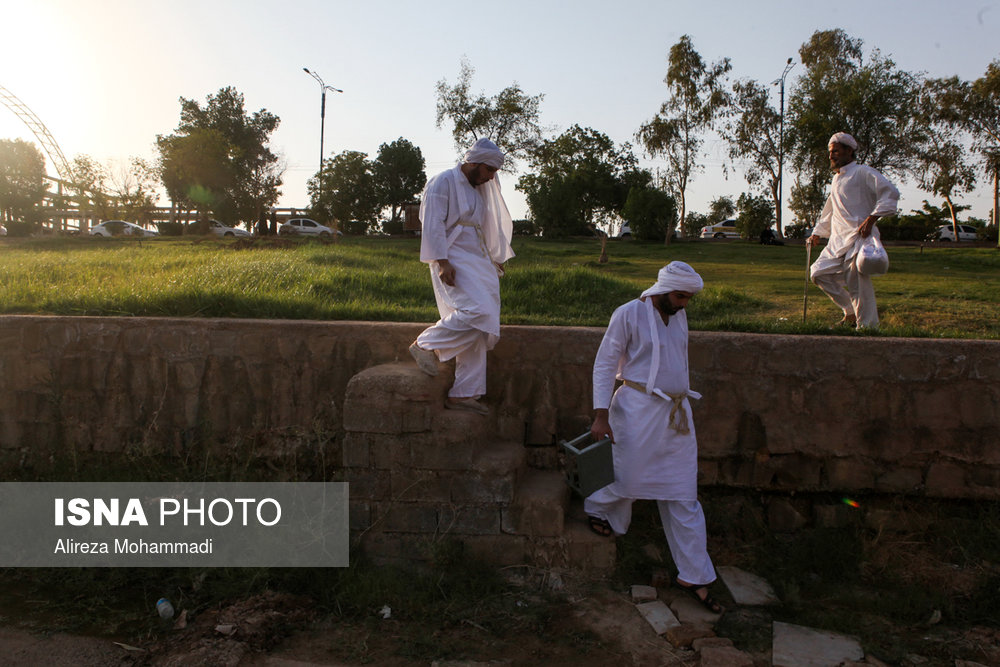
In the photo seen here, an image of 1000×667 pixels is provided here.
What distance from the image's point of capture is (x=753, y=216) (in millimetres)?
27312

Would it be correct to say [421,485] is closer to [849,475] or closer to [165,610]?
[165,610]

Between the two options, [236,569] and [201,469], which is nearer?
[236,569]

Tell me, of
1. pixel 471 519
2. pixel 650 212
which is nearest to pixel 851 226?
pixel 471 519

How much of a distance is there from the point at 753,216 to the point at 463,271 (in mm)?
25104

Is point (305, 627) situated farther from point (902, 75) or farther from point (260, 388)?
point (902, 75)

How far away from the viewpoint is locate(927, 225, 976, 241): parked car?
28680mm

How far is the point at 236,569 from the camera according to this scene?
4.23 metres

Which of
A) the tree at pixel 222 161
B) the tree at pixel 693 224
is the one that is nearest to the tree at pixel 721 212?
the tree at pixel 693 224

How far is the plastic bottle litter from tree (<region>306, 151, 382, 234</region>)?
29.1 m

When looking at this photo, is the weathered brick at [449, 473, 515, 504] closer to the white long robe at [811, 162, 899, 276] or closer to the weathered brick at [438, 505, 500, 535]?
the weathered brick at [438, 505, 500, 535]

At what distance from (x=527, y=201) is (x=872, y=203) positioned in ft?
73.7

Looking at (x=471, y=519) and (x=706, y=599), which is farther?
(x=471, y=519)

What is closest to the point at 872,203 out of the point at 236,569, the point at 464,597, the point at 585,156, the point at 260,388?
the point at 464,597

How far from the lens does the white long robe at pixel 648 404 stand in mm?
3908
